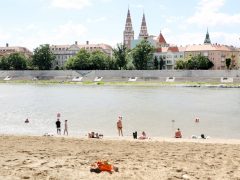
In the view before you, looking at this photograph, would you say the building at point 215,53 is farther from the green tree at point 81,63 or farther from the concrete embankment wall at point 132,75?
the concrete embankment wall at point 132,75

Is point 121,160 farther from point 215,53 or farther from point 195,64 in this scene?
point 215,53

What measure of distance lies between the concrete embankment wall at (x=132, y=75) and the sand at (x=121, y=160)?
9973cm

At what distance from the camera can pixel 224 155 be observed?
61.8 ft

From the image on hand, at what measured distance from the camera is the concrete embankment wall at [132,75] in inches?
4754

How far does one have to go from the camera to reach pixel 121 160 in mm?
17359

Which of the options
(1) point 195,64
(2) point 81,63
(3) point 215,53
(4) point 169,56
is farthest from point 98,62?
(3) point 215,53

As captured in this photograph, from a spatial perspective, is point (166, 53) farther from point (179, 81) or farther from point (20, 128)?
point (20, 128)

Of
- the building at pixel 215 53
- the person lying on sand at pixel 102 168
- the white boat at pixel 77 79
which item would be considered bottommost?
the white boat at pixel 77 79

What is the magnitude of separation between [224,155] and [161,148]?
320 cm

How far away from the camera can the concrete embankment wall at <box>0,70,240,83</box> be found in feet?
396

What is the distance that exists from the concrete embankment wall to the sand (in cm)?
9973

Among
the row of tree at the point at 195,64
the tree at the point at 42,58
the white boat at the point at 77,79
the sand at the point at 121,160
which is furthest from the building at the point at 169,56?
the sand at the point at 121,160

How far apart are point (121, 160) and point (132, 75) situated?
11392 centimetres

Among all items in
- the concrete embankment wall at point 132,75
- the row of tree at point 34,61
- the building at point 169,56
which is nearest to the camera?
the concrete embankment wall at point 132,75
